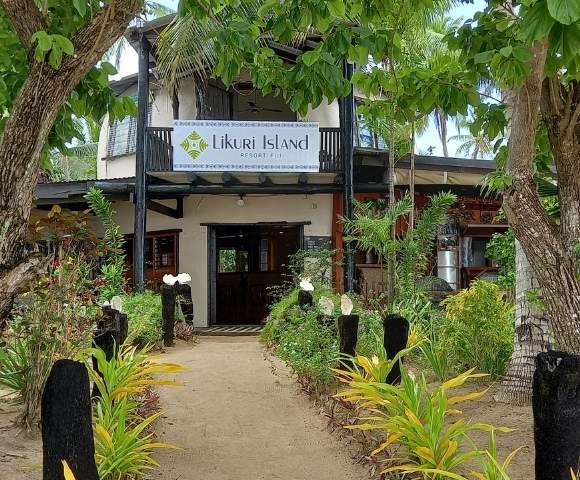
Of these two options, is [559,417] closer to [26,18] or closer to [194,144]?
[26,18]

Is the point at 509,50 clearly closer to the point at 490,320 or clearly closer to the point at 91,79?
the point at 91,79

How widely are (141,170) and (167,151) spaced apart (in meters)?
0.61

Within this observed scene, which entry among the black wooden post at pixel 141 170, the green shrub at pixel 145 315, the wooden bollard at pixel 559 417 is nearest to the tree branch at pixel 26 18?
the wooden bollard at pixel 559 417

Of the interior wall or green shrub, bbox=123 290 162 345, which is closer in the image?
green shrub, bbox=123 290 162 345

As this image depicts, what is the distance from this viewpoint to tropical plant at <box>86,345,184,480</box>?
342 centimetres

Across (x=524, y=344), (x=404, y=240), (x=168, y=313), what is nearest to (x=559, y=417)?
(x=524, y=344)

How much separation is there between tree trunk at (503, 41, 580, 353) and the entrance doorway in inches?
443

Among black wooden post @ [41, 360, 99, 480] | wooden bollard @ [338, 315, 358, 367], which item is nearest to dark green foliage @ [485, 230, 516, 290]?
wooden bollard @ [338, 315, 358, 367]

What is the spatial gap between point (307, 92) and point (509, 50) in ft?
4.80

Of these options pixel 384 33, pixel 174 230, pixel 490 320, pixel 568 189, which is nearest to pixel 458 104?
pixel 384 33

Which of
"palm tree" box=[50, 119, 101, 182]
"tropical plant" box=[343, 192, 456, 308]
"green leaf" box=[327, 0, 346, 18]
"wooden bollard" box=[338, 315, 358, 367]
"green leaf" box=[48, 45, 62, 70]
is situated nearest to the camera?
"green leaf" box=[48, 45, 62, 70]

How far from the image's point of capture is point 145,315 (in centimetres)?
920

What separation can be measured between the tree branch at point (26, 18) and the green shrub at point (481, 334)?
14.8ft

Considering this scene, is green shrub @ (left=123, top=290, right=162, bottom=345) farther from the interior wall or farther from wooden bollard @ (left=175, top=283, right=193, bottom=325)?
the interior wall
